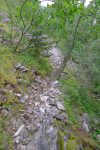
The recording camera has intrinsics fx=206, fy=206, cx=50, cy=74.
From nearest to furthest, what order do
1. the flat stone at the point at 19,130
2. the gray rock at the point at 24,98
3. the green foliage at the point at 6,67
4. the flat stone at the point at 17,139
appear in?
the flat stone at the point at 17,139, the flat stone at the point at 19,130, the gray rock at the point at 24,98, the green foliage at the point at 6,67

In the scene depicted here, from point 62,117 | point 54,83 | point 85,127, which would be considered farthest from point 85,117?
point 54,83

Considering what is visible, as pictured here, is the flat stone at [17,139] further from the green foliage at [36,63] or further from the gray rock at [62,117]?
the green foliage at [36,63]

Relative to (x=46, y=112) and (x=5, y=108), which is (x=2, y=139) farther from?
(x=46, y=112)

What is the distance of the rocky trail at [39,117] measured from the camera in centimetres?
464

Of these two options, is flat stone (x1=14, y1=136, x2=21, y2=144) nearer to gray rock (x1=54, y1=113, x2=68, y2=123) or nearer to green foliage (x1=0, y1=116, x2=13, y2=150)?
green foliage (x1=0, y1=116, x2=13, y2=150)

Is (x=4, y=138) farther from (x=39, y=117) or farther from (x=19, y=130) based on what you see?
(x=39, y=117)

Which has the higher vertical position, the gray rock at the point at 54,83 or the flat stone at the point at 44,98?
the flat stone at the point at 44,98

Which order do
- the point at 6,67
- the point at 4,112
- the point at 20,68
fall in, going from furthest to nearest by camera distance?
the point at 20,68, the point at 6,67, the point at 4,112

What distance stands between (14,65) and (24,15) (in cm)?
238

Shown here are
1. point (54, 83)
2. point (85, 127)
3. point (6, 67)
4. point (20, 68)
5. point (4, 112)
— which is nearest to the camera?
point (4, 112)

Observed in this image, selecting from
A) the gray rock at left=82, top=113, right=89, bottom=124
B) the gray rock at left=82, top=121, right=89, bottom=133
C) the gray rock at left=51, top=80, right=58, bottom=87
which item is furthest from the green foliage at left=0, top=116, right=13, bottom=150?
the gray rock at left=51, top=80, right=58, bottom=87

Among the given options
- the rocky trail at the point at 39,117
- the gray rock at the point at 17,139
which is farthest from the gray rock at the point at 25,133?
the gray rock at the point at 17,139

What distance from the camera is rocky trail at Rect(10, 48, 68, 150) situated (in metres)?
4.64

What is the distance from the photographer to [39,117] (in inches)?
222
